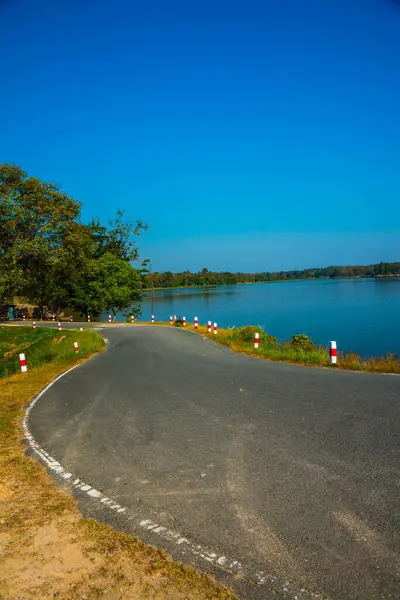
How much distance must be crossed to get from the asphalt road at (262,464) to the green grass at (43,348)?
6.46 meters

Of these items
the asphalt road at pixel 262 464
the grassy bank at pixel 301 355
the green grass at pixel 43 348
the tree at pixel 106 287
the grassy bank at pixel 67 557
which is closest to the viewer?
the grassy bank at pixel 67 557

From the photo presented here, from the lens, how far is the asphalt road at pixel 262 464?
3.28m

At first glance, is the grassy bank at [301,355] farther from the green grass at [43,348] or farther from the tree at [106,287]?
the tree at [106,287]

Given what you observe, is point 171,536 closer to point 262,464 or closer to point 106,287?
point 262,464

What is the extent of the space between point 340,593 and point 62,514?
2706 millimetres

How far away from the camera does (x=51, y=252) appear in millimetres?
20938

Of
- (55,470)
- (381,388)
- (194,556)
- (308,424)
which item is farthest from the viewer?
(381,388)

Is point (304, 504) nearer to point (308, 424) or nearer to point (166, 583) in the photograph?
point (166, 583)

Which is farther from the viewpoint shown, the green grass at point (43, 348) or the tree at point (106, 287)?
the tree at point (106, 287)

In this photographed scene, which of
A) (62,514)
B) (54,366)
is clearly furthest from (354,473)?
(54,366)

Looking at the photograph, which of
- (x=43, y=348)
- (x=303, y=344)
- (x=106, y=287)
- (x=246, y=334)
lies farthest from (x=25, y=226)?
(x=106, y=287)

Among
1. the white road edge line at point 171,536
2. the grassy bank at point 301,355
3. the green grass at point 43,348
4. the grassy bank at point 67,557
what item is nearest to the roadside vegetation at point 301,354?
the grassy bank at point 301,355

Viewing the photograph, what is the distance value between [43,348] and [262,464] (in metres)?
17.7

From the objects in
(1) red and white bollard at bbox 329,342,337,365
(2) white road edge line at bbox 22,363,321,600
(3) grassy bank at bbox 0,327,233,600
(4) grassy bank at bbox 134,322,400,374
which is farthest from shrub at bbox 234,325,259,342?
(3) grassy bank at bbox 0,327,233,600
